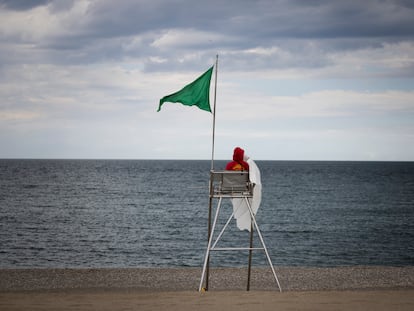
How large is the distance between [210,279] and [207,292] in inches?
198

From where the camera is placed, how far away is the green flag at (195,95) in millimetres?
12242

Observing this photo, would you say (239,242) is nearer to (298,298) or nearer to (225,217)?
(225,217)

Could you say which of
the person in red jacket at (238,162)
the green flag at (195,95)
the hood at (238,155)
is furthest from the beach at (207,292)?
the green flag at (195,95)

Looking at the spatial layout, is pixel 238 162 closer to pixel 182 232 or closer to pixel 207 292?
pixel 207 292

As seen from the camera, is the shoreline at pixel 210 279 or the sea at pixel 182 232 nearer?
the shoreline at pixel 210 279

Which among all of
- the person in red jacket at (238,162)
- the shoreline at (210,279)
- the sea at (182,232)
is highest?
the person in red jacket at (238,162)

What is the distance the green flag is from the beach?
3883 millimetres

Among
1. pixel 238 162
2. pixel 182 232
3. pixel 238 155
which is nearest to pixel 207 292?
pixel 238 162

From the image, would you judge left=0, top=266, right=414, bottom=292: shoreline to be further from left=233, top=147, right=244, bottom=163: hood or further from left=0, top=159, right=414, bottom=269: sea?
left=0, top=159, right=414, bottom=269: sea

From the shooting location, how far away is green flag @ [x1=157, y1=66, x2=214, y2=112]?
1224 cm

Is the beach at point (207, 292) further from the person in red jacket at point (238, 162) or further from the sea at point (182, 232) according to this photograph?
the sea at point (182, 232)

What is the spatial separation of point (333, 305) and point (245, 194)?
2.84 meters

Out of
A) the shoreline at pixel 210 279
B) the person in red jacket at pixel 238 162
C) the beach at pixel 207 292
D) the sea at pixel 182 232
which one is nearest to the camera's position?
the beach at pixel 207 292

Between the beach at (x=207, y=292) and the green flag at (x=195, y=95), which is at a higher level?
the green flag at (x=195, y=95)
